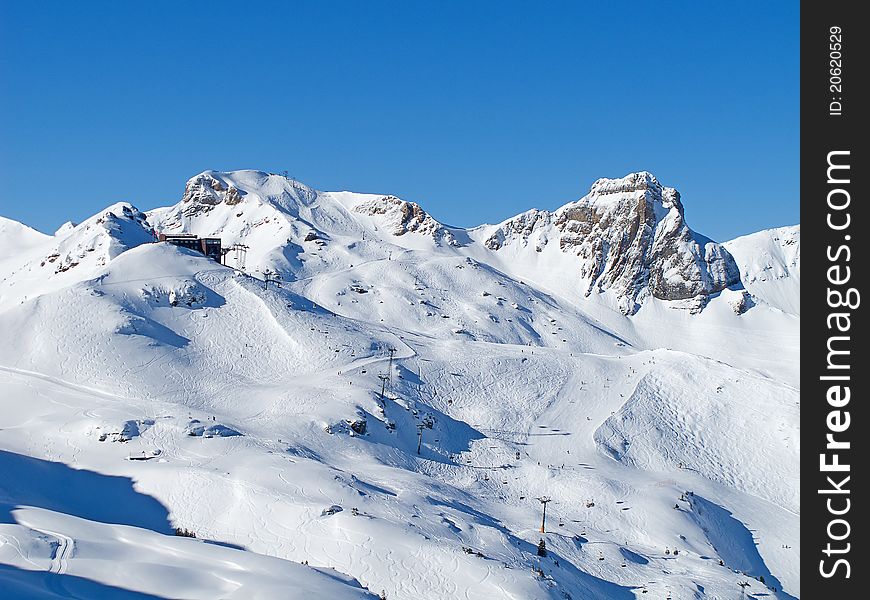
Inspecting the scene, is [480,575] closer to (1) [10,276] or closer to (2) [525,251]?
(1) [10,276]

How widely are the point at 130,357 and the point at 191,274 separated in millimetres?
18421

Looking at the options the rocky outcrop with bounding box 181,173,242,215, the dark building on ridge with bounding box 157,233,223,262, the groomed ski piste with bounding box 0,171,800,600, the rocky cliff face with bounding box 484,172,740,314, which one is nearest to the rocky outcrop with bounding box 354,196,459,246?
the rocky cliff face with bounding box 484,172,740,314

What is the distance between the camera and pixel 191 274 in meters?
75.4

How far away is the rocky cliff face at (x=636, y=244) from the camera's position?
13175 centimetres

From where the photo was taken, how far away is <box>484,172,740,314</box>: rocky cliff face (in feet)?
432

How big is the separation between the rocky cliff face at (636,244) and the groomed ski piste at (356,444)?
70.2ft
